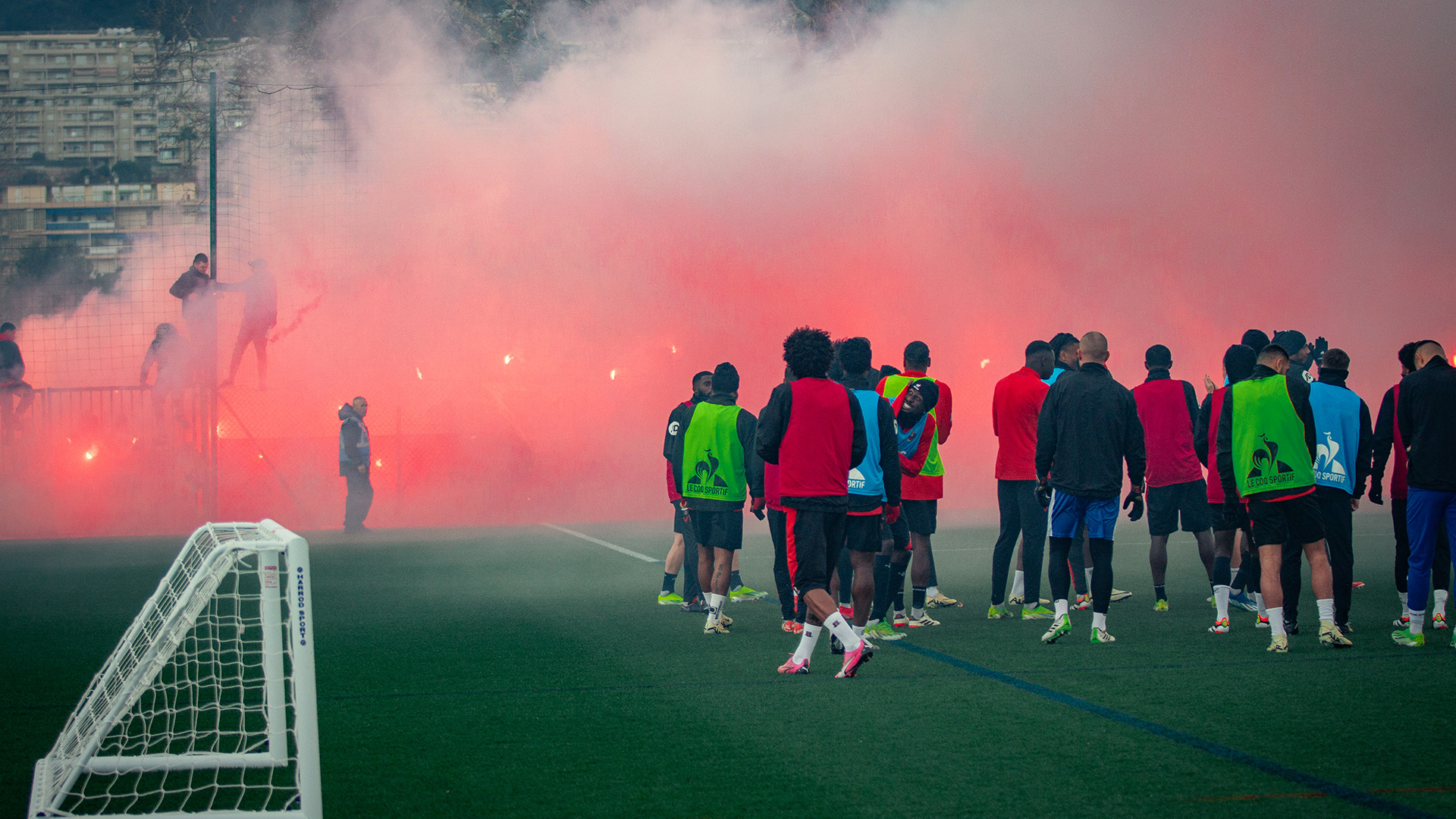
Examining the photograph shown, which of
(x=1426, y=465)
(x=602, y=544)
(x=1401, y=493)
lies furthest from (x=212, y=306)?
(x=1426, y=465)

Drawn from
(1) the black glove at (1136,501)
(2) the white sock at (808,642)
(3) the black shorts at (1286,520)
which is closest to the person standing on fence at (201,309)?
(2) the white sock at (808,642)

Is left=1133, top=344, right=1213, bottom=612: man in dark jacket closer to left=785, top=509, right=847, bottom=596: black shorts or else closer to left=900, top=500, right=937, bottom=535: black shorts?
left=900, top=500, right=937, bottom=535: black shorts

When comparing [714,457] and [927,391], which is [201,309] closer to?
[714,457]

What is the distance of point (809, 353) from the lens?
6082 mm

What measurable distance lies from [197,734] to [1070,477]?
473 cm

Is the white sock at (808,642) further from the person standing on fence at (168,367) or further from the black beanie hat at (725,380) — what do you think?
the person standing on fence at (168,367)

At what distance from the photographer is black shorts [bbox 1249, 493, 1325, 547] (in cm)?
644

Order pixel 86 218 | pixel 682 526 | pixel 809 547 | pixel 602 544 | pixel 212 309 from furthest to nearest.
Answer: pixel 86 218 < pixel 212 309 < pixel 602 544 < pixel 682 526 < pixel 809 547

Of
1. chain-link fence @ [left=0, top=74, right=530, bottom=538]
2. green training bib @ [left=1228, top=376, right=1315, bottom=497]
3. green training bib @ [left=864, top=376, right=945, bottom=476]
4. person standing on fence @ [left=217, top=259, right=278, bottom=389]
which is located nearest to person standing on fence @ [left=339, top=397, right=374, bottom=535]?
chain-link fence @ [left=0, top=74, right=530, bottom=538]

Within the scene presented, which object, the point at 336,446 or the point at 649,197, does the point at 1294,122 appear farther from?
the point at 336,446

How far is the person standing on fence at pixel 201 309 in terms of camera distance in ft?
57.4

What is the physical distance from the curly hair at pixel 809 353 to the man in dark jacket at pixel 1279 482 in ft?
7.88

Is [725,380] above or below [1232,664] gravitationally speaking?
above

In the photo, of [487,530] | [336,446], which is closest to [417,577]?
[487,530]
